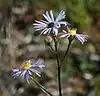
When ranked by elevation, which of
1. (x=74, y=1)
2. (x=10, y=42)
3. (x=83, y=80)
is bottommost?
(x=83, y=80)

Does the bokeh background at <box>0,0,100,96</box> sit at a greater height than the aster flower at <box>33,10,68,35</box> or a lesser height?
lesser

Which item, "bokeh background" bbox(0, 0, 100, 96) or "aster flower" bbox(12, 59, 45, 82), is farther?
"bokeh background" bbox(0, 0, 100, 96)

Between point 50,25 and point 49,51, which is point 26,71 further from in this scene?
point 49,51

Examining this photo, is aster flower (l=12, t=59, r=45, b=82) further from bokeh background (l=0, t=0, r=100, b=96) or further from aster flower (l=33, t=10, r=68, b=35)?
bokeh background (l=0, t=0, r=100, b=96)

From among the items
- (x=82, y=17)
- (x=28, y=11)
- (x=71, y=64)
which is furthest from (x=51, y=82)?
(x=28, y=11)

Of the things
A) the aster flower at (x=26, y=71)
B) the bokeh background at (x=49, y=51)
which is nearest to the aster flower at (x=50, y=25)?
the aster flower at (x=26, y=71)

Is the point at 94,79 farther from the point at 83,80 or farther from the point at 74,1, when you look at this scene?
the point at 74,1

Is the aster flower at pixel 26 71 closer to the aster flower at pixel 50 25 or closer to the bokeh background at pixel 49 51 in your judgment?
the aster flower at pixel 50 25

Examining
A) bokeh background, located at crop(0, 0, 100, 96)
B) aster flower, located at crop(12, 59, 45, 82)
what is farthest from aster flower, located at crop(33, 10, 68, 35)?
bokeh background, located at crop(0, 0, 100, 96)
